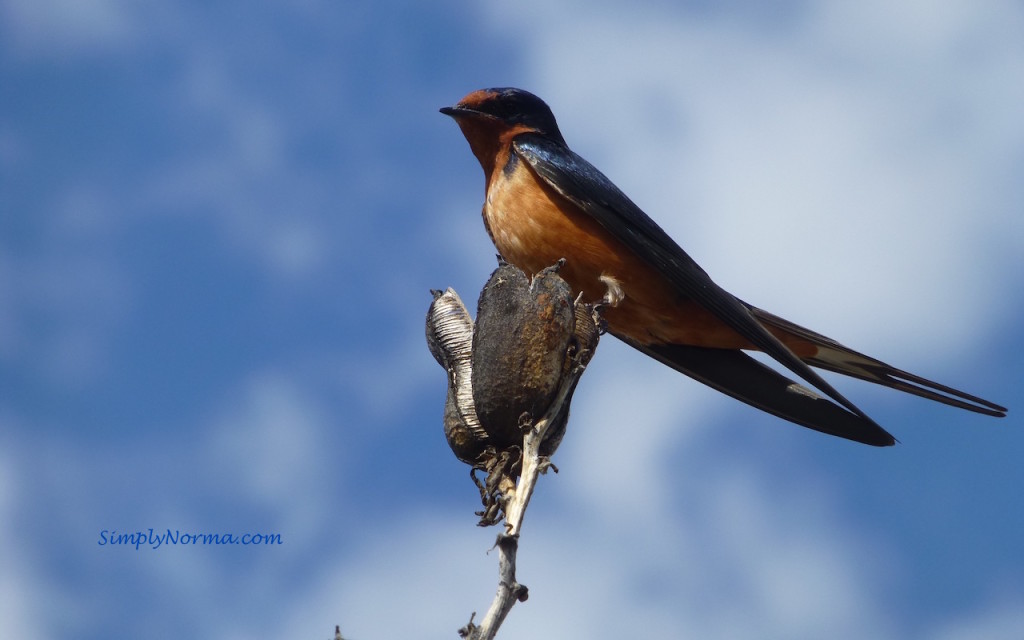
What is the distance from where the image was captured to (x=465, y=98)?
7.58 m

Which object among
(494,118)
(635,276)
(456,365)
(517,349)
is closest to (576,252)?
(635,276)

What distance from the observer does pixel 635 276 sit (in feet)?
22.5

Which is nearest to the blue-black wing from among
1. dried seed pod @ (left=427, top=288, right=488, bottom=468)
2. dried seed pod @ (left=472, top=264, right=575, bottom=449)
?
dried seed pod @ (left=427, top=288, right=488, bottom=468)

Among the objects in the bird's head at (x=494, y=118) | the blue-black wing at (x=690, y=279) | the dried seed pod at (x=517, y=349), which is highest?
the bird's head at (x=494, y=118)

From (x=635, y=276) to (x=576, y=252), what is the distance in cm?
46

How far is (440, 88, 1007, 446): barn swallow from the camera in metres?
6.74

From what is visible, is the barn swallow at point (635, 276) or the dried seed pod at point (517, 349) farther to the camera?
the barn swallow at point (635, 276)

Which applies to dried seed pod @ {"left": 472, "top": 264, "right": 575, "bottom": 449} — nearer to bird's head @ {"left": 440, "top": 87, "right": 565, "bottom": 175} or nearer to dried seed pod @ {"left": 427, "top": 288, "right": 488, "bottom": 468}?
dried seed pod @ {"left": 427, "top": 288, "right": 488, "bottom": 468}

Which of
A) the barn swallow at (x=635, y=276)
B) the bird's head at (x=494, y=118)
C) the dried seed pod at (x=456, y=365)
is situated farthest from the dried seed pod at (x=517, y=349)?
the bird's head at (x=494, y=118)

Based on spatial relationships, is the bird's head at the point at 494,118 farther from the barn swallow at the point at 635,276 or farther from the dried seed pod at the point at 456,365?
the dried seed pod at the point at 456,365

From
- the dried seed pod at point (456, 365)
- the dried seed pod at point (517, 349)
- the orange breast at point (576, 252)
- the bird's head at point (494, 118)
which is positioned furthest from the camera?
the bird's head at point (494, 118)

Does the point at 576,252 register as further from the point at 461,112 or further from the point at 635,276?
the point at 461,112

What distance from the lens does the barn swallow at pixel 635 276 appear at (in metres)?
6.74

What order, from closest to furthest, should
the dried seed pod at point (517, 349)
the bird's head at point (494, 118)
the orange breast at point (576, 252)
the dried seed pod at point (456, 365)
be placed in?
1. the dried seed pod at point (517, 349)
2. the dried seed pod at point (456, 365)
3. the orange breast at point (576, 252)
4. the bird's head at point (494, 118)
